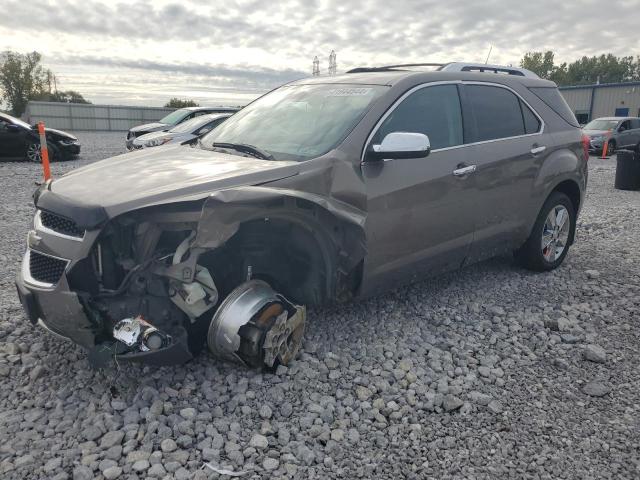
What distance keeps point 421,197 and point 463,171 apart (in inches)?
20.4

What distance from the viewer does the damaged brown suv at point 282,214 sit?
9.08 feet

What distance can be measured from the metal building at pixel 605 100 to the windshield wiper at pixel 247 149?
132 ft

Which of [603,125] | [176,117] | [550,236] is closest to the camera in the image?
[550,236]

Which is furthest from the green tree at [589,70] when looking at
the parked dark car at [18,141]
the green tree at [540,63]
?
the parked dark car at [18,141]

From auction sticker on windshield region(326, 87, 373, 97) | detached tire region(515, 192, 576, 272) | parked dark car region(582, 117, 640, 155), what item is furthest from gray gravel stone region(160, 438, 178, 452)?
parked dark car region(582, 117, 640, 155)

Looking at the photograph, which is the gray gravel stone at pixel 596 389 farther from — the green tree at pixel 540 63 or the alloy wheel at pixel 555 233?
the green tree at pixel 540 63

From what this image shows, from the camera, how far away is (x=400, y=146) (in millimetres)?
3395

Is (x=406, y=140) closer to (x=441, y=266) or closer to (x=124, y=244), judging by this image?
(x=441, y=266)

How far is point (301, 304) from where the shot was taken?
3457 millimetres

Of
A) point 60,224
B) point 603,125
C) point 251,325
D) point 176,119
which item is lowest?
point 251,325

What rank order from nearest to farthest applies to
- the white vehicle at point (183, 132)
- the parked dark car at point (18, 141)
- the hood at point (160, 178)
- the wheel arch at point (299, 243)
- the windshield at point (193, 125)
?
the hood at point (160, 178) → the wheel arch at point (299, 243) → the white vehicle at point (183, 132) → the windshield at point (193, 125) → the parked dark car at point (18, 141)

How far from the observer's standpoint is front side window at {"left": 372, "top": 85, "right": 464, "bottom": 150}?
3.77m

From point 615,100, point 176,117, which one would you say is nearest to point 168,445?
point 176,117

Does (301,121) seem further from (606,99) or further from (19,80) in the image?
(19,80)
